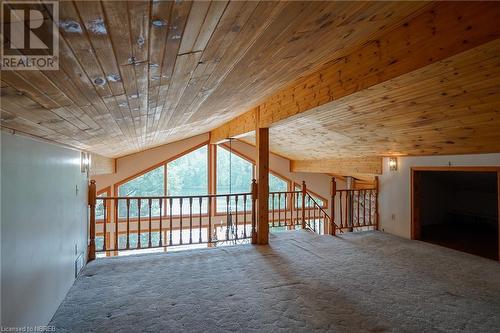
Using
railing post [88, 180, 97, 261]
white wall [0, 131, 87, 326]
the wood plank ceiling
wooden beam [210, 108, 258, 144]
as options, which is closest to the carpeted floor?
railing post [88, 180, 97, 261]

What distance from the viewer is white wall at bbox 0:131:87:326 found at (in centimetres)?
156

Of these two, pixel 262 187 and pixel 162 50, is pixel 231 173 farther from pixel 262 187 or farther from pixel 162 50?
pixel 162 50

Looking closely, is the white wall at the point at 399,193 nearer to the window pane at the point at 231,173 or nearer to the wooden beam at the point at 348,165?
the wooden beam at the point at 348,165

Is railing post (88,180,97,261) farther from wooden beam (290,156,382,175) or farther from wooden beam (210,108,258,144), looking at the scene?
wooden beam (290,156,382,175)

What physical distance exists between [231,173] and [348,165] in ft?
12.3

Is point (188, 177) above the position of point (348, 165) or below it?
below

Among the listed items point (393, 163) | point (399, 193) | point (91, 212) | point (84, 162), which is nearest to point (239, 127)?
point (84, 162)

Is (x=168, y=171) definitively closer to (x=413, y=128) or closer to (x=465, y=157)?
(x=413, y=128)

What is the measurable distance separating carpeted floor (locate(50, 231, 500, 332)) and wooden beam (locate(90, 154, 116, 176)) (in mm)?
1787

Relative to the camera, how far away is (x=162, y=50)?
112cm

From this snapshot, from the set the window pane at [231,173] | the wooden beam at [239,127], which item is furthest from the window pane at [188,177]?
the wooden beam at [239,127]

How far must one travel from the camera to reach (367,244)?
478cm

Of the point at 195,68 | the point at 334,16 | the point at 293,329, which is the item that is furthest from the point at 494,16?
the point at 293,329

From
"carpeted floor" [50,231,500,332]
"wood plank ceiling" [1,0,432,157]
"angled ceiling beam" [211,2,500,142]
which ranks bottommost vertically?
"carpeted floor" [50,231,500,332]
